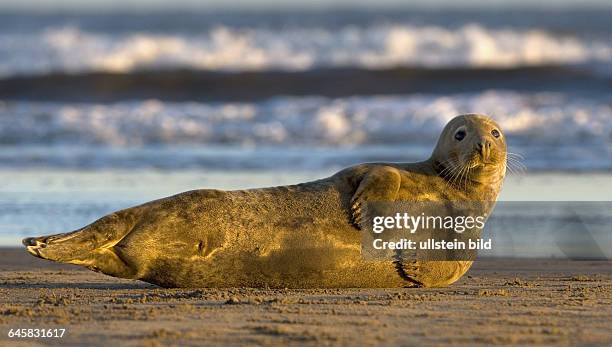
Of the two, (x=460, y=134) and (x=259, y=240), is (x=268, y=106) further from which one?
(x=259, y=240)

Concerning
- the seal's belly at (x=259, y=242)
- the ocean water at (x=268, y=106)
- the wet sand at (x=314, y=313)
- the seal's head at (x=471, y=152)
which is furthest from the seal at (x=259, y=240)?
the ocean water at (x=268, y=106)

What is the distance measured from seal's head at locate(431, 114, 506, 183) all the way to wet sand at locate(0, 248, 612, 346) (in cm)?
69

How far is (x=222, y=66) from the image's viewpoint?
30.4 meters

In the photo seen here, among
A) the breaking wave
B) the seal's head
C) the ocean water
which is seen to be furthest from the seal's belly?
the breaking wave

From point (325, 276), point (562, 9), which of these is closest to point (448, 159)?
point (325, 276)

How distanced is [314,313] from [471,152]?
81.9 inches

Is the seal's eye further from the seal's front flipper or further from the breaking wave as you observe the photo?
the breaking wave

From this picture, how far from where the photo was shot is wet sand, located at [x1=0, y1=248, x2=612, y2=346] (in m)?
5.32

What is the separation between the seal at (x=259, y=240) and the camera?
22.8ft

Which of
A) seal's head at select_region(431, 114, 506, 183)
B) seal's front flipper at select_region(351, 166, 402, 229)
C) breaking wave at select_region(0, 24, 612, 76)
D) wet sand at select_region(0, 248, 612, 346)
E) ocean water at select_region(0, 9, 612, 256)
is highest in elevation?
breaking wave at select_region(0, 24, 612, 76)

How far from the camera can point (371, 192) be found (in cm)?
722

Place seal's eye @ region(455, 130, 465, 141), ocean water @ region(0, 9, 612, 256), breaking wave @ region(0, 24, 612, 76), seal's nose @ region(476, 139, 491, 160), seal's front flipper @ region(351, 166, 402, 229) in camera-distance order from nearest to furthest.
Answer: seal's front flipper @ region(351, 166, 402, 229)
seal's nose @ region(476, 139, 491, 160)
seal's eye @ region(455, 130, 465, 141)
ocean water @ region(0, 9, 612, 256)
breaking wave @ region(0, 24, 612, 76)

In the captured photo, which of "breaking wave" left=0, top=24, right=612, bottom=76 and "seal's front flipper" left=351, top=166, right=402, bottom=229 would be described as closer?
"seal's front flipper" left=351, top=166, right=402, bottom=229

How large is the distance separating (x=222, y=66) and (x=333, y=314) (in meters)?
24.8
